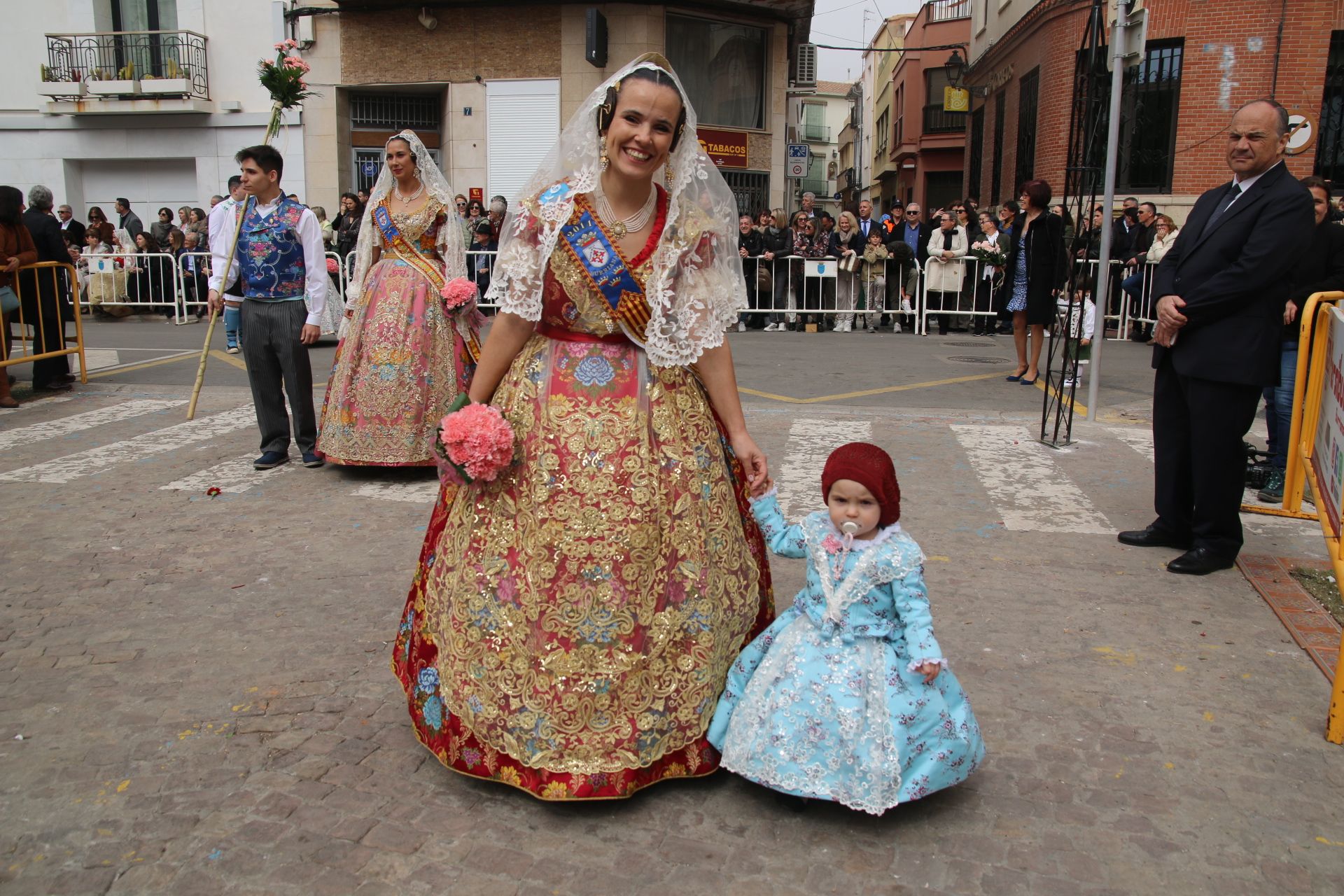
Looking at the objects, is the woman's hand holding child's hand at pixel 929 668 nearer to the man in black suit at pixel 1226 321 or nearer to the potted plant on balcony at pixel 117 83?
the man in black suit at pixel 1226 321

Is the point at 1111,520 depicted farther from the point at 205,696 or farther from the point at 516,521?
the point at 205,696

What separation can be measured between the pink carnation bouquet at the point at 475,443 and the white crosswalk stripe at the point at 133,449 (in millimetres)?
4916

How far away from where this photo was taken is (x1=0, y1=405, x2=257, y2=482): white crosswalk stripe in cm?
691

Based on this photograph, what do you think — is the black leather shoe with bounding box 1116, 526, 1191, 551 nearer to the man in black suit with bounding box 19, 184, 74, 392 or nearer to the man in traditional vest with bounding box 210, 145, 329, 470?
the man in traditional vest with bounding box 210, 145, 329, 470

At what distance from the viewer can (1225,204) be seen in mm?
4973

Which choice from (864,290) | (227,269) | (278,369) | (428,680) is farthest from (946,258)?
(428,680)

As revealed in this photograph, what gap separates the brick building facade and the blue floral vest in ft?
50.0

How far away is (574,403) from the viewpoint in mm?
3061

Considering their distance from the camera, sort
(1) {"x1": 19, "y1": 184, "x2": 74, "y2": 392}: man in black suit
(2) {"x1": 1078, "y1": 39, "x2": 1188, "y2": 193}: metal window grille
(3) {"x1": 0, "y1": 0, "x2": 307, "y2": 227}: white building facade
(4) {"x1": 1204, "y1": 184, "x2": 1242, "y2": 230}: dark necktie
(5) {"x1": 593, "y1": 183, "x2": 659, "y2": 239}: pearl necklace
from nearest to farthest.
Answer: (5) {"x1": 593, "y1": 183, "x2": 659, "y2": 239}: pearl necklace < (4) {"x1": 1204, "y1": 184, "x2": 1242, "y2": 230}: dark necktie < (1) {"x1": 19, "y1": 184, "x2": 74, "y2": 392}: man in black suit < (2) {"x1": 1078, "y1": 39, "x2": 1188, "y2": 193}: metal window grille < (3) {"x1": 0, "y1": 0, "x2": 307, "y2": 227}: white building facade

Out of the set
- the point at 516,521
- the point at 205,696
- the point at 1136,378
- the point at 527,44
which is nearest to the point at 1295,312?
the point at 1136,378

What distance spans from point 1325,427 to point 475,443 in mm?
3621

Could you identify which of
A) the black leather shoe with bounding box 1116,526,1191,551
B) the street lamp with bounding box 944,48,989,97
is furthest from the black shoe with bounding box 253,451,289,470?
the street lamp with bounding box 944,48,989,97

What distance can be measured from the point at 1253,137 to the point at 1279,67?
16.9 metres

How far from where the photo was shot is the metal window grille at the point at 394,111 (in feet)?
77.0
